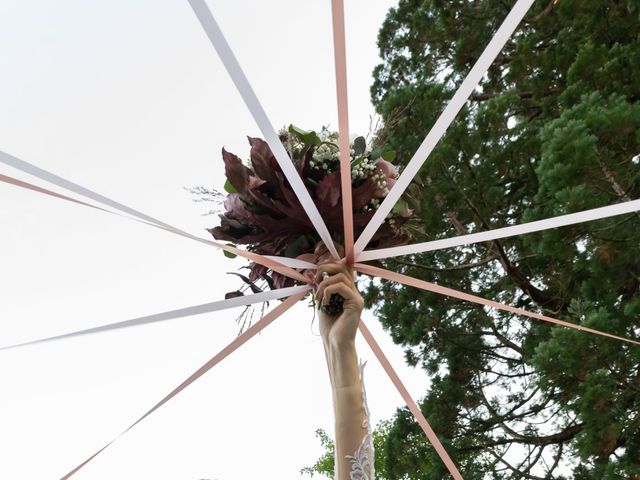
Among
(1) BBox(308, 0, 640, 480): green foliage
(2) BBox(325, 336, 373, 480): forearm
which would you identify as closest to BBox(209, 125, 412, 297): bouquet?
(2) BBox(325, 336, 373, 480): forearm

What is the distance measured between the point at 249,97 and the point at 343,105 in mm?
Result: 161

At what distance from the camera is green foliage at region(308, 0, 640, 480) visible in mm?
3199

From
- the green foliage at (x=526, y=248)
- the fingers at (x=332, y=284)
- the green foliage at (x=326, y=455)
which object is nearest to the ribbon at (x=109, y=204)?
the fingers at (x=332, y=284)

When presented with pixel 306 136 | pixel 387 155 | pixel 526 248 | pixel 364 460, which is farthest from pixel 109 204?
pixel 526 248

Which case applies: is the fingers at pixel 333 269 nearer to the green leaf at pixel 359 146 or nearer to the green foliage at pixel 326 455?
the green leaf at pixel 359 146

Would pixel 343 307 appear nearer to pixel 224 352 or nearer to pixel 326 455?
pixel 224 352

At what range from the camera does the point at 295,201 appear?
1.32 meters

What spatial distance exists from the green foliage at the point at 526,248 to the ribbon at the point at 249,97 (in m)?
1.95

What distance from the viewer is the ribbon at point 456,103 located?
3.50ft

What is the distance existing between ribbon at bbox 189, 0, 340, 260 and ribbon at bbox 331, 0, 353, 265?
0.06m

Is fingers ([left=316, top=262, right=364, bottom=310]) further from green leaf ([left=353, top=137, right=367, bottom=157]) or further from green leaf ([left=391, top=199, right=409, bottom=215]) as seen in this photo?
green leaf ([left=353, top=137, right=367, bottom=157])

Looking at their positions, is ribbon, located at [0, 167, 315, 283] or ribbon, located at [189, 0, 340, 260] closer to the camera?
ribbon, located at [189, 0, 340, 260]

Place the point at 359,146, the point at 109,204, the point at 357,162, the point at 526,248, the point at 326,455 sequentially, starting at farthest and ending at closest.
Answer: the point at 326,455 → the point at 526,248 → the point at 359,146 → the point at 357,162 → the point at 109,204

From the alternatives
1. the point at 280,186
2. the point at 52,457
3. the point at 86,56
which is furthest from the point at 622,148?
the point at 86,56
